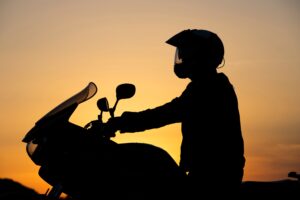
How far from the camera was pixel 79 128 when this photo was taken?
4.38m

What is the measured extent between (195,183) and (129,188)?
1.98 feet

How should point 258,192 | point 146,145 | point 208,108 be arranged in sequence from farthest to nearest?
point 258,192
point 208,108
point 146,145

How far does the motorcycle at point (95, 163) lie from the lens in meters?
4.21

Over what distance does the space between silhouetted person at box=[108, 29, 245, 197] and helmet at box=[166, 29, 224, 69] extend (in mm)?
240

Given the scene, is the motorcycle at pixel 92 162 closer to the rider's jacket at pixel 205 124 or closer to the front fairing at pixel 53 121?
the front fairing at pixel 53 121

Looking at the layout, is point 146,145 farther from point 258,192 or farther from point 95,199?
point 258,192

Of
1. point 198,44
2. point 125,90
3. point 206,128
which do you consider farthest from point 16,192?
point 198,44

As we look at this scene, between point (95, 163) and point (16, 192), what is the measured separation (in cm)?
115

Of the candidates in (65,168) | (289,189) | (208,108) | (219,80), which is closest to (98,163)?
(65,168)

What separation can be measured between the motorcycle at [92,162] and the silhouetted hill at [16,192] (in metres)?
0.52

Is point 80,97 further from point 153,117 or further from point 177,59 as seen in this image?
point 177,59

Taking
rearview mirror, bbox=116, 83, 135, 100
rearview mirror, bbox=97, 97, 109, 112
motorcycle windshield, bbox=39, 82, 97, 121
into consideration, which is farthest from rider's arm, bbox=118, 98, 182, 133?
motorcycle windshield, bbox=39, 82, 97, 121

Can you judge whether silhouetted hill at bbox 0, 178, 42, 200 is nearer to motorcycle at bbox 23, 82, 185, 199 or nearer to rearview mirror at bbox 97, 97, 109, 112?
motorcycle at bbox 23, 82, 185, 199

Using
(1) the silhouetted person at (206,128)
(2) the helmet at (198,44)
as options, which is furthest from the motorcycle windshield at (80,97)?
(2) the helmet at (198,44)
